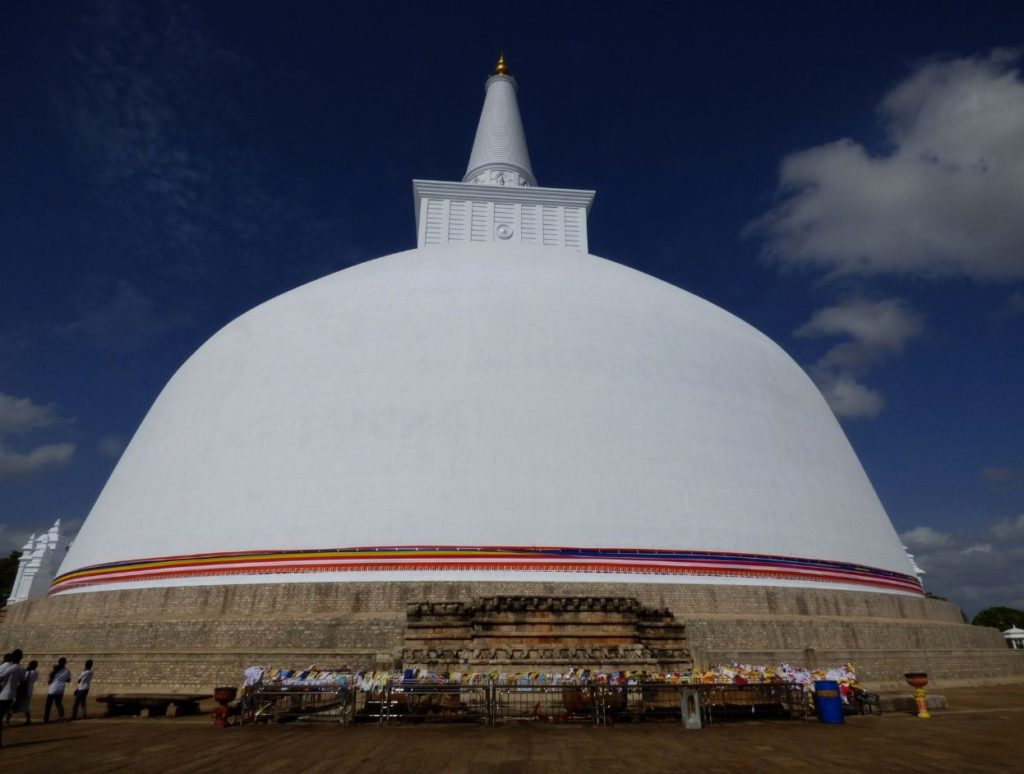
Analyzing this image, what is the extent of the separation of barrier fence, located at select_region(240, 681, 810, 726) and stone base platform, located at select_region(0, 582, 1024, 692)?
1216 mm

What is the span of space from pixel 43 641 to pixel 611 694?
10683mm

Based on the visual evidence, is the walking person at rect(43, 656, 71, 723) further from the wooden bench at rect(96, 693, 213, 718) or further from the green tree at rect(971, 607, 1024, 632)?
the green tree at rect(971, 607, 1024, 632)

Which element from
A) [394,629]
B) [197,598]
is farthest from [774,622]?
[197,598]

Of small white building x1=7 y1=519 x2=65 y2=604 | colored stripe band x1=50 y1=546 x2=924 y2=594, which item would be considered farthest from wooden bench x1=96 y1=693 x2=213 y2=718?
small white building x1=7 y1=519 x2=65 y2=604

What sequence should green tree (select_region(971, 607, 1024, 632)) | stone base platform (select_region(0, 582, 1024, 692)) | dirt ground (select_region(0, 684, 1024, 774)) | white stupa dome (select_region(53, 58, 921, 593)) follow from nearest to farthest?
dirt ground (select_region(0, 684, 1024, 774)) < stone base platform (select_region(0, 582, 1024, 692)) < white stupa dome (select_region(53, 58, 921, 593)) < green tree (select_region(971, 607, 1024, 632))

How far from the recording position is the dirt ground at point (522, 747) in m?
5.06

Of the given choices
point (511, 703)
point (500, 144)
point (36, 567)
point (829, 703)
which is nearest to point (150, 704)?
point (511, 703)

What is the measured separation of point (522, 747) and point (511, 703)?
207cm

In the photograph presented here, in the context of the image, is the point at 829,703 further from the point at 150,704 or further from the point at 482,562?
the point at 150,704

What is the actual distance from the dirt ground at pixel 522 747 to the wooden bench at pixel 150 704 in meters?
0.39

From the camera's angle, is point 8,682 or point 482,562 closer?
point 8,682

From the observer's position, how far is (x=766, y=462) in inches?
507

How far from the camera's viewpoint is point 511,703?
7.80m

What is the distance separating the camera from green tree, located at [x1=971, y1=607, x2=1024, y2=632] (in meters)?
49.7
